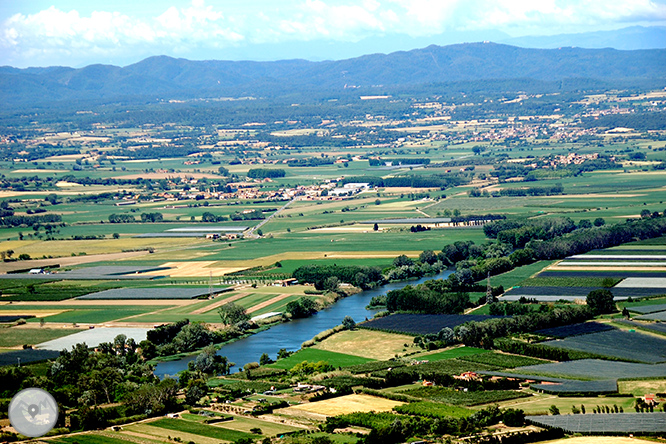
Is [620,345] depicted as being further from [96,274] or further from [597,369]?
[96,274]

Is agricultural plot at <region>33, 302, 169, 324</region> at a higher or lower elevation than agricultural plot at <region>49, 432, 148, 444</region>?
higher

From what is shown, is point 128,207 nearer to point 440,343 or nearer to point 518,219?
point 518,219

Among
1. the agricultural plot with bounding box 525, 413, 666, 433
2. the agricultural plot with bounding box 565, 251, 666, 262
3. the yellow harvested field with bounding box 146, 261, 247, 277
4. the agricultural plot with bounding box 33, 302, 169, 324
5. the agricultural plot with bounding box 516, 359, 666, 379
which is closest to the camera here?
the agricultural plot with bounding box 525, 413, 666, 433

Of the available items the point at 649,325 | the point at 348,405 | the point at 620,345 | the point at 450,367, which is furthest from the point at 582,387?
the point at 649,325

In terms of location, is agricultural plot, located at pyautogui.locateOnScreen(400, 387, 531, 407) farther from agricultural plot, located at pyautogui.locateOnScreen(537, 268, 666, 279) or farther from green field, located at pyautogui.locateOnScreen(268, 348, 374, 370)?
agricultural plot, located at pyautogui.locateOnScreen(537, 268, 666, 279)

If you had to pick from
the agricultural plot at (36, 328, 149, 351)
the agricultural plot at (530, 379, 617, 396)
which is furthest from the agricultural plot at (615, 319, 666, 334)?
the agricultural plot at (36, 328, 149, 351)

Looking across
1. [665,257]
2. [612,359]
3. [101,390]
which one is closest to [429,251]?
[665,257]

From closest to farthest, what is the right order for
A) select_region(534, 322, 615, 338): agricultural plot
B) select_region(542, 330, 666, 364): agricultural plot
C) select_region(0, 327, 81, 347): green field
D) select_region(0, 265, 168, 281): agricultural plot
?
select_region(542, 330, 666, 364): agricultural plot < select_region(534, 322, 615, 338): agricultural plot < select_region(0, 327, 81, 347): green field < select_region(0, 265, 168, 281): agricultural plot

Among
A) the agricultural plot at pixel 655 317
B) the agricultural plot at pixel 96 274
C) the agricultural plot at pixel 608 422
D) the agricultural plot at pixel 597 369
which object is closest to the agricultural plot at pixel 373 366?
the agricultural plot at pixel 597 369
